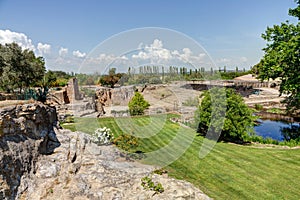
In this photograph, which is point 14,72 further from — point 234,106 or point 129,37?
point 234,106

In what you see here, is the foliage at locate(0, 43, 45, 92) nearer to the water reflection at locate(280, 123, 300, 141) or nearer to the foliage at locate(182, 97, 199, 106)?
the foliage at locate(182, 97, 199, 106)

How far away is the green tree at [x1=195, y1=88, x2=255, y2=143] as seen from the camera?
1151 centimetres

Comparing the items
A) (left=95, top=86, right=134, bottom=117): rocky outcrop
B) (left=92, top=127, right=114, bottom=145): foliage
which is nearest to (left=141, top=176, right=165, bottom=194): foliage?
(left=92, top=127, right=114, bottom=145): foliage

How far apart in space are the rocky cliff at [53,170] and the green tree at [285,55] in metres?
10.3

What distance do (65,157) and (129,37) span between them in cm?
451

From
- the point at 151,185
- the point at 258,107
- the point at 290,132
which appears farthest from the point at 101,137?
the point at 258,107

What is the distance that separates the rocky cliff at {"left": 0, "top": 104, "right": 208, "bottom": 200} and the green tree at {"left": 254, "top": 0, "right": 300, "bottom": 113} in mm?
10307

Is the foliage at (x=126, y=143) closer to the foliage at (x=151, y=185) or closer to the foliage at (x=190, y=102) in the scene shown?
the foliage at (x=151, y=185)

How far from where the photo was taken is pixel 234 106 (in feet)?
37.9

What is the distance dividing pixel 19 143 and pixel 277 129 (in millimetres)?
18592

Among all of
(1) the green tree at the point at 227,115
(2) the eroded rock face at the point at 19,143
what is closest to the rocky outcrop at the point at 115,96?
(1) the green tree at the point at 227,115

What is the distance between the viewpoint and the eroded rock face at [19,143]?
4535mm

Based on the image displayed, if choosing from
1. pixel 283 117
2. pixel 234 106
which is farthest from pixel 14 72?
pixel 283 117

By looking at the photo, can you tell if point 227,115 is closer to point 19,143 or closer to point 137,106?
point 137,106
